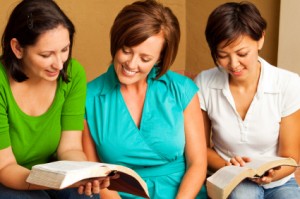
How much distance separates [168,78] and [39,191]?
23.3 inches

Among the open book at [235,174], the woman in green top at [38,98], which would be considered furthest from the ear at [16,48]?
the open book at [235,174]

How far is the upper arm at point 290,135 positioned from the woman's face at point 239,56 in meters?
0.22

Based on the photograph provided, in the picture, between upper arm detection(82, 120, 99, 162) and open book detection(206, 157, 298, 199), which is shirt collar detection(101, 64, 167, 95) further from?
open book detection(206, 157, 298, 199)

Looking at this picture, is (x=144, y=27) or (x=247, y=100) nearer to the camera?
(x=144, y=27)

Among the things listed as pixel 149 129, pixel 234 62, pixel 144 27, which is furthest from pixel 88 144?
pixel 234 62

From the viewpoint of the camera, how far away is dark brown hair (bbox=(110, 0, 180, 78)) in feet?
6.01

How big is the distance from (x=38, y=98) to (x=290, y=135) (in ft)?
2.85

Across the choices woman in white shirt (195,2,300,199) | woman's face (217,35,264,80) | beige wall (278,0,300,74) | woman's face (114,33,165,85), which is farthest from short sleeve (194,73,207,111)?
beige wall (278,0,300,74)

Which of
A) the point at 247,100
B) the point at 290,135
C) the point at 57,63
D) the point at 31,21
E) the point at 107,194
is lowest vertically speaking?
the point at 107,194

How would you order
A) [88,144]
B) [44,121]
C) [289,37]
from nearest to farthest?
[44,121] → [88,144] → [289,37]

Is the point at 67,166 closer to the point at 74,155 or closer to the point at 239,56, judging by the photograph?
the point at 74,155

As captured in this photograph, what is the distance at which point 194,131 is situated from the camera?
6.50 ft

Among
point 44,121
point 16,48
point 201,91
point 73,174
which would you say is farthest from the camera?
point 201,91

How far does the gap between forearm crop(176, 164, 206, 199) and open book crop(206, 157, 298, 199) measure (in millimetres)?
158
